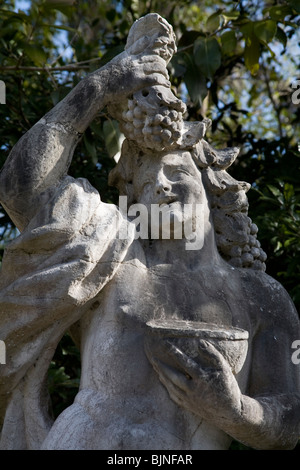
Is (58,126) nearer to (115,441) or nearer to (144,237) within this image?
(144,237)

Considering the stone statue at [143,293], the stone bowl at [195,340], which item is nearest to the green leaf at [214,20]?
the stone statue at [143,293]

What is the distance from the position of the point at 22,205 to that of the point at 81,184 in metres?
0.28

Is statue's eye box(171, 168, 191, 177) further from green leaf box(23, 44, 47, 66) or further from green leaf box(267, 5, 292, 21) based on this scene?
green leaf box(267, 5, 292, 21)

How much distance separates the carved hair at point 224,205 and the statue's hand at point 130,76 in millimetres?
266

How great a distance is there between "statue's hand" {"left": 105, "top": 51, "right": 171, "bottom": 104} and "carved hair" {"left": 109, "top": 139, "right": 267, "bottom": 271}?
27cm

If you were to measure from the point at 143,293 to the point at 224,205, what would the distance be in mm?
619

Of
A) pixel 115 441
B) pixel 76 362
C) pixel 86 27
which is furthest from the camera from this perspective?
pixel 86 27

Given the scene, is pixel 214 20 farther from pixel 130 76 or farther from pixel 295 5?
pixel 130 76

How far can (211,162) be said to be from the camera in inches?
156

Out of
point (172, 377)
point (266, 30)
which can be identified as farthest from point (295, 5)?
point (172, 377)

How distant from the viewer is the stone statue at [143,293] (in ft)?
11.0

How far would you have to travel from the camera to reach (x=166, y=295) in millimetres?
3615


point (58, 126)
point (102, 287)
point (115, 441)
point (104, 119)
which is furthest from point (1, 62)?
point (115, 441)

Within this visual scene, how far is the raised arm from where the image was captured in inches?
143
